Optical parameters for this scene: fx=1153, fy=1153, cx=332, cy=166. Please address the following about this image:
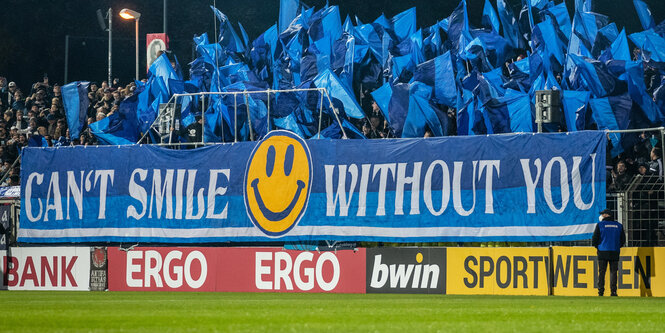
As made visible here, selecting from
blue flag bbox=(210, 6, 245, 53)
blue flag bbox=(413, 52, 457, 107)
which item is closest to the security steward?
blue flag bbox=(413, 52, 457, 107)

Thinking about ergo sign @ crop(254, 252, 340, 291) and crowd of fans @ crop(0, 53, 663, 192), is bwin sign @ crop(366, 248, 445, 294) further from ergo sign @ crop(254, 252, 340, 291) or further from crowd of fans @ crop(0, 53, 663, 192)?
crowd of fans @ crop(0, 53, 663, 192)

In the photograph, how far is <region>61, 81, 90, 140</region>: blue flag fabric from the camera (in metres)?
25.2

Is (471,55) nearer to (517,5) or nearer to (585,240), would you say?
(585,240)

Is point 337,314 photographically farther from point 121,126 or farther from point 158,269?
point 121,126

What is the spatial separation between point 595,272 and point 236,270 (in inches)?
247

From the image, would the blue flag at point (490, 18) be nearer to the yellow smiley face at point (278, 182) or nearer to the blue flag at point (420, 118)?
the blue flag at point (420, 118)

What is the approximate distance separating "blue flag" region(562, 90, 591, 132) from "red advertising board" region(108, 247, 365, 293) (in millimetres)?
4372

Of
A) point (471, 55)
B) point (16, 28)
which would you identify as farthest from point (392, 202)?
point (16, 28)

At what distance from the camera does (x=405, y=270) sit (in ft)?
61.8

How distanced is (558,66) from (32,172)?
409 inches

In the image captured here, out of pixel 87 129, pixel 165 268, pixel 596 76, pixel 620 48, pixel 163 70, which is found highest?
pixel 620 48

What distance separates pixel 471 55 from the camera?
22578mm

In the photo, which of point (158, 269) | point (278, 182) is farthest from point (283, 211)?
point (158, 269)

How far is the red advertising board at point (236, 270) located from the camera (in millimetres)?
19281
